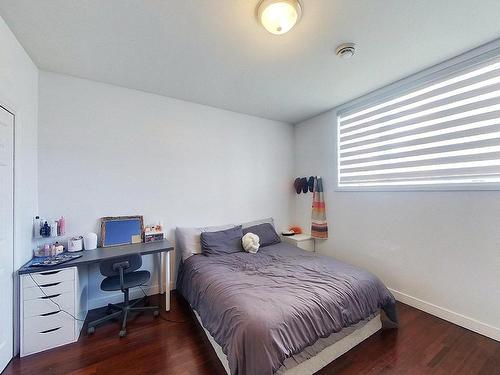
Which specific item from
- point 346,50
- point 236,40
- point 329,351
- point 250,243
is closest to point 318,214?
point 250,243

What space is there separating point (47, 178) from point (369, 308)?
3.45m

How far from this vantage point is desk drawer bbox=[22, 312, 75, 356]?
1785 mm

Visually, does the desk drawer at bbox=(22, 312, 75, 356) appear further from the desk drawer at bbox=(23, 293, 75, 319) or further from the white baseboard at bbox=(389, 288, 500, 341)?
the white baseboard at bbox=(389, 288, 500, 341)

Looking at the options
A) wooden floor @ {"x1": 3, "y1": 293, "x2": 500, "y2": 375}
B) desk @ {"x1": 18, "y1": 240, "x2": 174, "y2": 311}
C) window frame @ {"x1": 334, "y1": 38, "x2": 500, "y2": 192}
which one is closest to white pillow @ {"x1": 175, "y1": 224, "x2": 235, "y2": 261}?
desk @ {"x1": 18, "y1": 240, "x2": 174, "y2": 311}

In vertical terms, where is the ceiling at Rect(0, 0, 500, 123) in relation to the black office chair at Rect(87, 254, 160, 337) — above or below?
above

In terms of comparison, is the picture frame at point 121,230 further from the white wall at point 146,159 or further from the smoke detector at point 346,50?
the smoke detector at point 346,50

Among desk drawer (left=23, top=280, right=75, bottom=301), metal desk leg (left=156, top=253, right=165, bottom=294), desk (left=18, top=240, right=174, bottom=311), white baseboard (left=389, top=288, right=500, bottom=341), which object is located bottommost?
white baseboard (left=389, top=288, right=500, bottom=341)

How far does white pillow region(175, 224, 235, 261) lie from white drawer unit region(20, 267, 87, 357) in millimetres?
1102

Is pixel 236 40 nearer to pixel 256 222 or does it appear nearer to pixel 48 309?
pixel 256 222

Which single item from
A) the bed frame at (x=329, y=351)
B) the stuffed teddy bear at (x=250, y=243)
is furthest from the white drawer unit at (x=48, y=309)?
the stuffed teddy bear at (x=250, y=243)

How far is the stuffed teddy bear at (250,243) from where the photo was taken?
2926 millimetres

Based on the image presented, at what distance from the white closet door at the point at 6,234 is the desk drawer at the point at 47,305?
106mm

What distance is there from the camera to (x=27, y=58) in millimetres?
2029

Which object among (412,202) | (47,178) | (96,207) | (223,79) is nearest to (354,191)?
(412,202)
